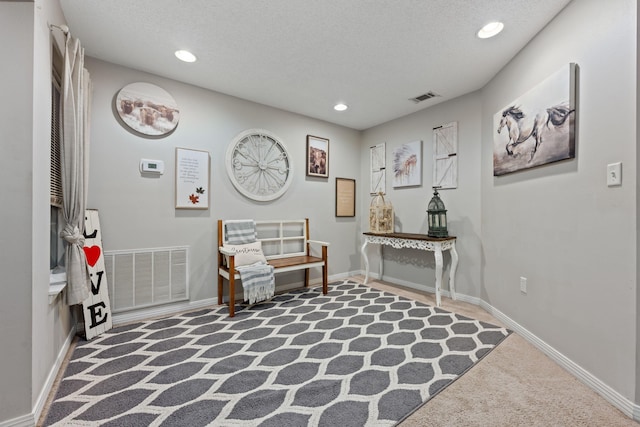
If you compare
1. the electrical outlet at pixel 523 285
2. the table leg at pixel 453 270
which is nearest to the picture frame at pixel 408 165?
the table leg at pixel 453 270

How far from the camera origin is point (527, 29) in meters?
1.97

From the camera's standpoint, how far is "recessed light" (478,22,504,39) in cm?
191

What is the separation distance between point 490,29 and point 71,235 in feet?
10.9

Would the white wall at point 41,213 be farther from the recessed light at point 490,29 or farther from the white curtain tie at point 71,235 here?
the recessed light at point 490,29

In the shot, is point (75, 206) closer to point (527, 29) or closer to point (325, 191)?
point (325, 191)

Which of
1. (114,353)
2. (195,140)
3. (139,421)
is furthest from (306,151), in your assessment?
(139,421)

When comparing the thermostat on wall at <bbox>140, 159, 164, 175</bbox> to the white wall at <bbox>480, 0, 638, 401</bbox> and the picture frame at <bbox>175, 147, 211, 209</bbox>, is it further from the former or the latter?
the white wall at <bbox>480, 0, 638, 401</bbox>

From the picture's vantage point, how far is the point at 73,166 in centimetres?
177

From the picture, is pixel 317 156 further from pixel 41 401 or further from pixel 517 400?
pixel 41 401

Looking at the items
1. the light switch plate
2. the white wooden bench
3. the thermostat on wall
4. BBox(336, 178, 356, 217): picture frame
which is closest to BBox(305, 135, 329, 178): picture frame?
BBox(336, 178, 356, 217): picture frame

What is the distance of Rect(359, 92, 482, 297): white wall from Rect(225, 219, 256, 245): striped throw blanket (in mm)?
1966

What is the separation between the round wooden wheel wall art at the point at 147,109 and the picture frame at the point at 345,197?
2.33m

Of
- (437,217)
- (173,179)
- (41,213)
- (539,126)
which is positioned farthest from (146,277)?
(539,126)

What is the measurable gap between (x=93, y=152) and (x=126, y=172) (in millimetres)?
284
